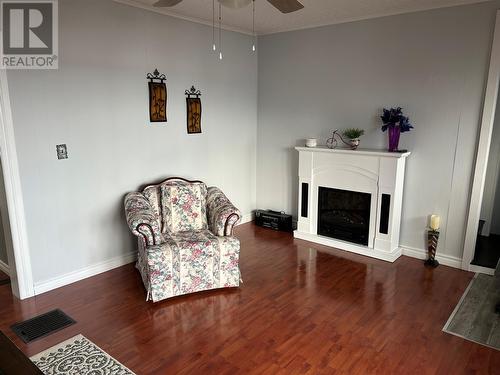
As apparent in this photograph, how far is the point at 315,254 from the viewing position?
14.0 ft

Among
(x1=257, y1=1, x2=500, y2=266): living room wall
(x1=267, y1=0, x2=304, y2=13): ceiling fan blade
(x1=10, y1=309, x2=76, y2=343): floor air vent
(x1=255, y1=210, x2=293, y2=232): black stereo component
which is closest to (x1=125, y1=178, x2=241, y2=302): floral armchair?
(x1=10, y1=309, x2=76, y2=343): floor air vent

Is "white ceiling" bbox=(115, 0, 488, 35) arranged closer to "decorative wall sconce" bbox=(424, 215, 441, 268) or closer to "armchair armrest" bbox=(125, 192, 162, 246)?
"armchair armrest" bbox=(125, 192, 162, 246)

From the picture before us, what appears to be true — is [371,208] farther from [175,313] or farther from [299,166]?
[175,313]

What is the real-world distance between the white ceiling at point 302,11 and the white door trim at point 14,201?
1489 millimetres

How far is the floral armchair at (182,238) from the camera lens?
3158 millimetres

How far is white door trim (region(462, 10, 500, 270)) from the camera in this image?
3.41 m

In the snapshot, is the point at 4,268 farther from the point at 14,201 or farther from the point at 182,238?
the point at 182,238

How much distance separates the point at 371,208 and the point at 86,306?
3058 millimetres

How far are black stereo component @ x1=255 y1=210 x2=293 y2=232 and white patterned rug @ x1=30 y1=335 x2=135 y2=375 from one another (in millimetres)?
2932

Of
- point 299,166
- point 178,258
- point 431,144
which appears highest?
point 431,144

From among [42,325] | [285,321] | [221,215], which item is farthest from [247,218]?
[42,325]

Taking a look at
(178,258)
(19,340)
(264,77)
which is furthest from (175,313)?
(264,77)

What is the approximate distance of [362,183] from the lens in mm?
4234

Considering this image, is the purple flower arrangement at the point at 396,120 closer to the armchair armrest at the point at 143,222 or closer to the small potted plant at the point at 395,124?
the small potted plant at the point at 395,124
